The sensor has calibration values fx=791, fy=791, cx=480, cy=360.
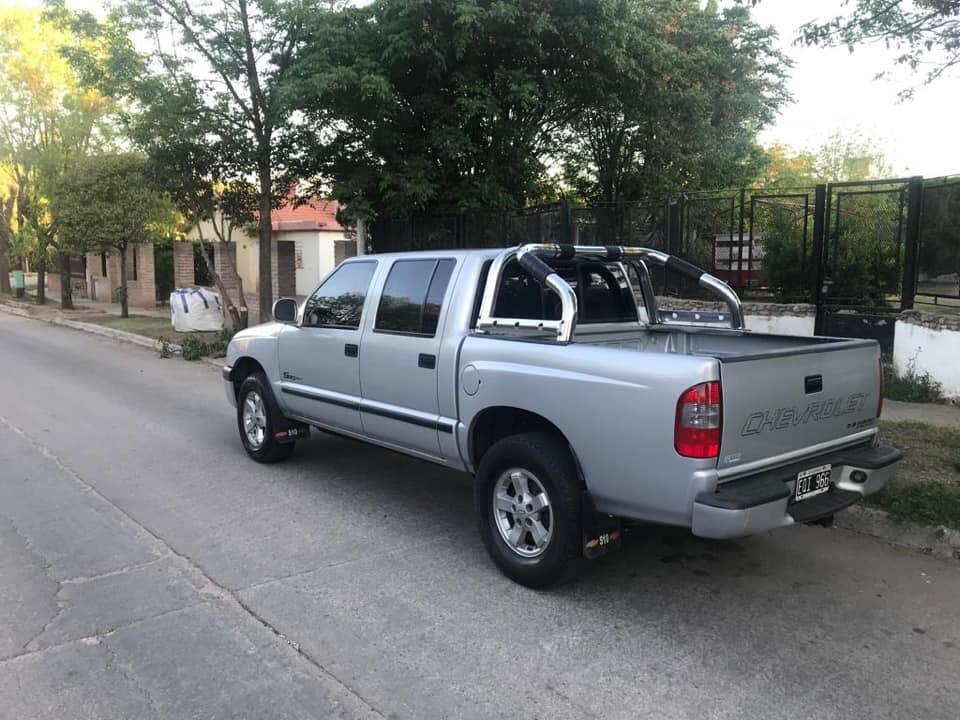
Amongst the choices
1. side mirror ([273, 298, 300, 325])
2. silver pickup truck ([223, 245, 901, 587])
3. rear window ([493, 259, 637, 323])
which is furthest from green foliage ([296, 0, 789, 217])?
rear window ([493, 259, 637, 323])

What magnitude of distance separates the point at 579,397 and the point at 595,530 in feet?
2.34

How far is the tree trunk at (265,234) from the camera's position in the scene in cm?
1482

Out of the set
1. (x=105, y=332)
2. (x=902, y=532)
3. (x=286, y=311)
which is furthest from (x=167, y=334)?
(x=902, y=532)

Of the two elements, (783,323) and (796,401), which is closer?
(796,401)

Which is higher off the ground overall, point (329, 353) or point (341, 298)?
point (341, 298)

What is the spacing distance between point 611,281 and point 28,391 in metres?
8.69

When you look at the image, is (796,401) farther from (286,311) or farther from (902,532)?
(286,311)

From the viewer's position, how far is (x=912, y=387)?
8750 mm

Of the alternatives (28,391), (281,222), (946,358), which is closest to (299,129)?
(28,391)

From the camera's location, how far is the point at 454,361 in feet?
16.0

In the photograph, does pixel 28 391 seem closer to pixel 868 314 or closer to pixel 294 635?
pixel 294 635

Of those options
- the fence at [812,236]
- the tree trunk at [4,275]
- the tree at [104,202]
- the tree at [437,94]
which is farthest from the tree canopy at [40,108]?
Answer: the fence at [812,236]

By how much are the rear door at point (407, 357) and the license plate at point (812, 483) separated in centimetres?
203

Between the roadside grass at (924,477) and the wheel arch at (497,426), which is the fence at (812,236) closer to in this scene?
the roadside grass at (924,477)
